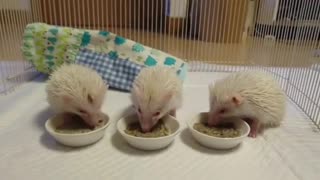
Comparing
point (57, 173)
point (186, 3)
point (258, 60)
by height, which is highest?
point (186, 3)

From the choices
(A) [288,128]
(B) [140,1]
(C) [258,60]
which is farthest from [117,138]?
(C) [258,60]

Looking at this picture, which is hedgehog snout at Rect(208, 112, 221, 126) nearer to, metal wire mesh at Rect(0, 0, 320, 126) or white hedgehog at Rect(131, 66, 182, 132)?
white hedgehog at Rect(131, 66, 182, 132)

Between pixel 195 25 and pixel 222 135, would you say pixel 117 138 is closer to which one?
pixel 222 135

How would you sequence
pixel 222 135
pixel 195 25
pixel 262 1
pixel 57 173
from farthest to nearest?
pixel 195 25
pixel 262 1
pixel 222 135
pixel 57 173

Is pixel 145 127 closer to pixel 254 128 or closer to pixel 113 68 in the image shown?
pixel 254 128

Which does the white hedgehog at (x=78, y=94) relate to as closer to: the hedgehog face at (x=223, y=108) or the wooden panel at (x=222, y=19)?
the hedgehog face at (x=223, y=108)

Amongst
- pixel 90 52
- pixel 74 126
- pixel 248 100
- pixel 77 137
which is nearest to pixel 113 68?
pixel 90 52
